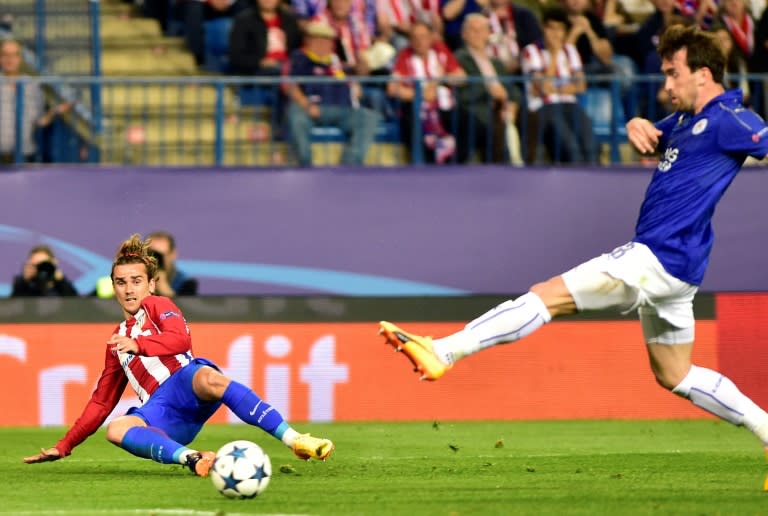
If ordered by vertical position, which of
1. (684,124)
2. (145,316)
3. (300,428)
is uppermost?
(684,124)

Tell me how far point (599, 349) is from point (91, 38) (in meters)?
6.18

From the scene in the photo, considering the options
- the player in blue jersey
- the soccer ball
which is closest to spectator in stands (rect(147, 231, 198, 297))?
the soccer ball

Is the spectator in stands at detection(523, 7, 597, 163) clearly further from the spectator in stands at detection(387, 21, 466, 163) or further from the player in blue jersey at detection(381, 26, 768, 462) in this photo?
the player in blue jersey at detection(381, 26, 768, 462)

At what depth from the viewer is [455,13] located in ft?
51.8

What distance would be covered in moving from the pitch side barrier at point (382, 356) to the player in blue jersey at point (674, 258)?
17.9 ft

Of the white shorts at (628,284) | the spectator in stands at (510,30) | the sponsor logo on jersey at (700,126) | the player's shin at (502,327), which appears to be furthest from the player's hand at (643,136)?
the spectator in stands at (510,30)

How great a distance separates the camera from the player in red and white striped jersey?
27.1 feet

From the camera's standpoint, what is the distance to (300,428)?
42.3 ft

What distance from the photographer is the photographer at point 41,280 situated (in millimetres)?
14109

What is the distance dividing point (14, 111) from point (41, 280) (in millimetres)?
1632

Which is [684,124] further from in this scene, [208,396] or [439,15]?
[439,15]

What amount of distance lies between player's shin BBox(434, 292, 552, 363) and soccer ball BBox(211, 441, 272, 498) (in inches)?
42.6

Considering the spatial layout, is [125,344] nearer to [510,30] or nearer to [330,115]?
[330,115]

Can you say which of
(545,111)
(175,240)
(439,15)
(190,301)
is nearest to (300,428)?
(190,301)
